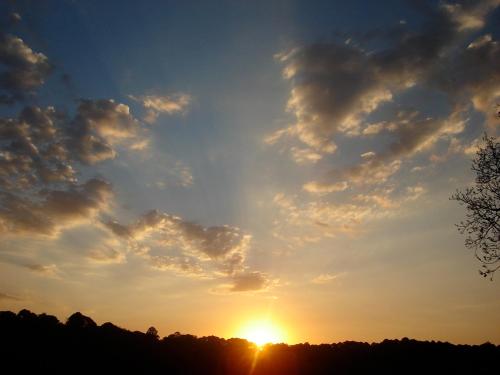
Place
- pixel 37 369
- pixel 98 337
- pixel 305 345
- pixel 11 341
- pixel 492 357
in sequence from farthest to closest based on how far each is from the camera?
pixel 305 345 → pixel 98 337 → pixel 492 357 → pixel 11 341 → pixel 37 369

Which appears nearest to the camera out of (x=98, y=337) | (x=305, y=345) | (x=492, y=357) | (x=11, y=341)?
(x=11, y=341)

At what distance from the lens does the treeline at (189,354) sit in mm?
22953

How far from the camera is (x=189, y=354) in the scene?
27016 mm

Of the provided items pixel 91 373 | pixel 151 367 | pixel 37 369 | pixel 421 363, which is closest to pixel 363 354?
pixel 421 363

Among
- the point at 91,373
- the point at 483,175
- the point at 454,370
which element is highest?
the point at 483,175

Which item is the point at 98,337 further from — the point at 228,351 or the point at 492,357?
the point at 492,357

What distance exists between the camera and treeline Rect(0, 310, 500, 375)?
23.0 meters

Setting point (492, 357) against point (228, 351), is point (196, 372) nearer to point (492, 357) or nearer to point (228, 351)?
point (228, 351)

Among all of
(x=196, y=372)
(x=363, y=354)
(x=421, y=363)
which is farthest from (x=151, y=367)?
(x=421, y=363)

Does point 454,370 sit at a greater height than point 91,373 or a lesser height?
greater

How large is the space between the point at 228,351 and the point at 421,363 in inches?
524

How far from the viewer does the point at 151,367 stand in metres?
24.6

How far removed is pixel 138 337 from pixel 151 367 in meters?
4.31

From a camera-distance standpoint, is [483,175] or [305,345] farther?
[305,345]
